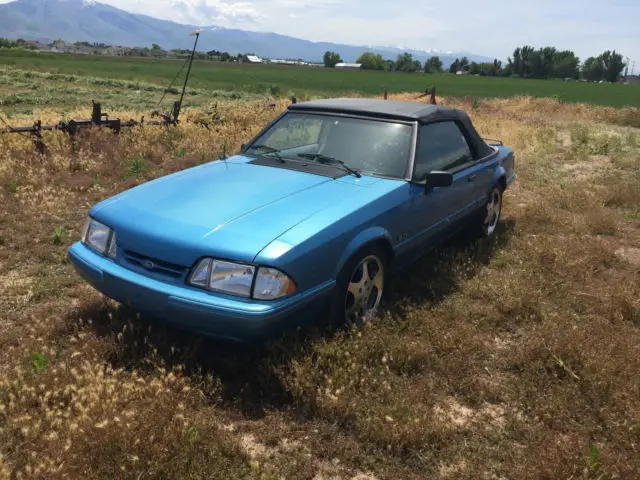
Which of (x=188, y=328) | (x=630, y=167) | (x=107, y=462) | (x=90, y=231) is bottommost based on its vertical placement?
(x=107, y=462)

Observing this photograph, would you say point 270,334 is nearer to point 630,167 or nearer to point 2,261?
point 2,261

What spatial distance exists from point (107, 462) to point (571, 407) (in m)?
2.62

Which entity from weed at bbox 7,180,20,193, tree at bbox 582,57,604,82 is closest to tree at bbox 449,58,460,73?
tree at bbox 582,57,604,82

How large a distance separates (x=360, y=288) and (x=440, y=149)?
1.69 meters

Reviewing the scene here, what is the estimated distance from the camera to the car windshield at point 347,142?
416 cm

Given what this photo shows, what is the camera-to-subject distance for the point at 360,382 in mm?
3188

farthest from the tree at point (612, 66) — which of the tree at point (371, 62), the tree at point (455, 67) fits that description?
the tree at point (371, 62)

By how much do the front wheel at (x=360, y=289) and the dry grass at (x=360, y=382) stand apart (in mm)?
162

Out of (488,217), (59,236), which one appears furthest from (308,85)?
(59,236)

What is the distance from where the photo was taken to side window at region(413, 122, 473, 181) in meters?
4.27

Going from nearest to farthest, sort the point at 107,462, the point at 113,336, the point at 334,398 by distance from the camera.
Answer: the point at 107,462, the point at 334,398, the point at 113,336

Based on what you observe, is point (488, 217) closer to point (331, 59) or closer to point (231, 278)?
point (231, 278)

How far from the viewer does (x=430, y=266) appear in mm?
5105

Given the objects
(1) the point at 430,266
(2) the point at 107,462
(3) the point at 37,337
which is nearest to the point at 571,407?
(1) the point at 430,266
